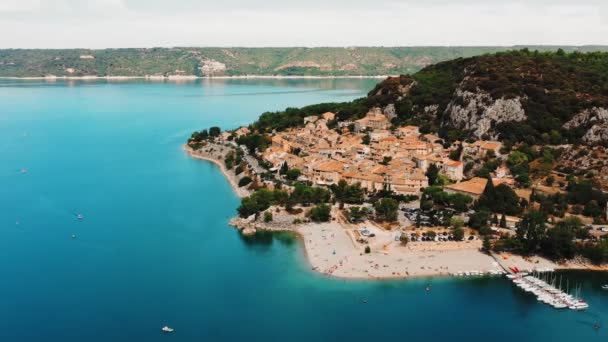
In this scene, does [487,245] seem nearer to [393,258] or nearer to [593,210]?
[393,258]

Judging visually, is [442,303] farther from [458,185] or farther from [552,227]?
[458,185]

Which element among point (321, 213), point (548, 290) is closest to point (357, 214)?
point (321, 213)

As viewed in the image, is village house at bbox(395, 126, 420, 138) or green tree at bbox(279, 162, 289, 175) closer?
green tree at bbox(279, 162, 289, 175)

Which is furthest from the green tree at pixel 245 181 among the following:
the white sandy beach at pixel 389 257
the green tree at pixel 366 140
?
the white sandy beach at pixel 389 257

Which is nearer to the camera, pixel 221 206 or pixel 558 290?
pixel 558 290

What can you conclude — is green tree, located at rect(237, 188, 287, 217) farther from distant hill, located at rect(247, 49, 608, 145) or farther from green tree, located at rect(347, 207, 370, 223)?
distant hill, located at rect(247, 49, 608, 145)

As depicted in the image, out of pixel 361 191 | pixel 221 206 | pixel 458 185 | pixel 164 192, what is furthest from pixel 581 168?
pixel 164 192

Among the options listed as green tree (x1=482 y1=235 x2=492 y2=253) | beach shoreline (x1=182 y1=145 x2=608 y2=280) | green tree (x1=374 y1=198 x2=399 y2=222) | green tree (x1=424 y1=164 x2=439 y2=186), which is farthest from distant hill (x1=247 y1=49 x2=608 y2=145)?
beach shoreline (x1=182 y1=145 x2=608 y2=280)
